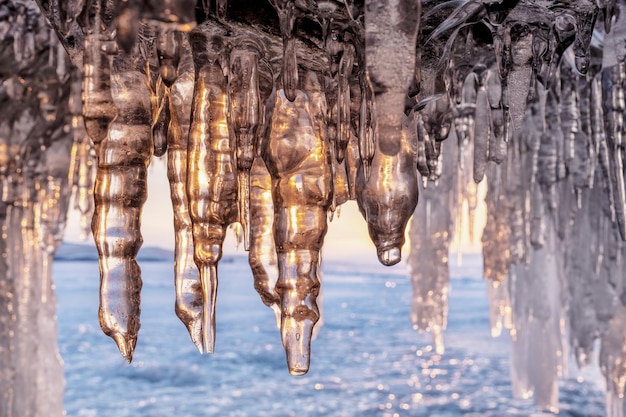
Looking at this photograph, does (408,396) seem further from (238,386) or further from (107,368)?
(107,368)

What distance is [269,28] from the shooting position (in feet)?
4.14

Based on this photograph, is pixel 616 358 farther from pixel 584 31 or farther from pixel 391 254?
pixel 391 254

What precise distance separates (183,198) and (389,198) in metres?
0.49

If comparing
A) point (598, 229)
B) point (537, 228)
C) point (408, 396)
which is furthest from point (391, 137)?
point (408, 396)

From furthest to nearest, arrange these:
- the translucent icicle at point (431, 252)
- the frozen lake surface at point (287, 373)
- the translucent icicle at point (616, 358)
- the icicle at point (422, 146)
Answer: the frozen lake surface at point (287, 373) < the translucent icicle at point (431, 252) < the translucent icicle at point (616, 358) < the icicle at point (422, 146)

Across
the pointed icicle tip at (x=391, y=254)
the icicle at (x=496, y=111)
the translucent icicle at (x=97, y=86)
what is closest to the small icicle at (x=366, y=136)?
the pointed icicle tip at (x=391, y=254)

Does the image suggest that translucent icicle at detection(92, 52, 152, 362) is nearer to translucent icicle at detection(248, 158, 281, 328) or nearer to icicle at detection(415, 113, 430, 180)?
translucent icicle at detection(248, 158, 281, 328)

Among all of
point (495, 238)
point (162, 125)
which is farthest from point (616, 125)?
point (495, 238)

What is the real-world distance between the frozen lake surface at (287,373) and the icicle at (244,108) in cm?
343

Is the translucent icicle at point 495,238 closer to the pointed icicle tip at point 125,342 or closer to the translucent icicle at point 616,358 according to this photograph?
the translucent icicle at point 616,358

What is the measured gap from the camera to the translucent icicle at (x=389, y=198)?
108 cm

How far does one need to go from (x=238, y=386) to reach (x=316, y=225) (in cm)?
1007

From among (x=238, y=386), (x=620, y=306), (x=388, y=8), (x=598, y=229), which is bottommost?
(x=238, y=386)

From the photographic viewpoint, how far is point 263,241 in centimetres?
143
